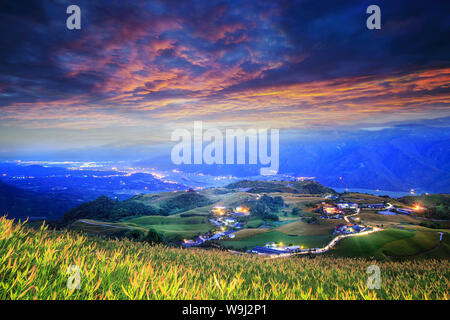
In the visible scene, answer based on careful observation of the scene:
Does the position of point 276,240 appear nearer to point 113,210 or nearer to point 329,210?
point 329,210

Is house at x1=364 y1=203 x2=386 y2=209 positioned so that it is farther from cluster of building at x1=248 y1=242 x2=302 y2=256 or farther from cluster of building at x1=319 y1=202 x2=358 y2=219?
cluster of building at x1=248 y1=242 x2=302 y2=256

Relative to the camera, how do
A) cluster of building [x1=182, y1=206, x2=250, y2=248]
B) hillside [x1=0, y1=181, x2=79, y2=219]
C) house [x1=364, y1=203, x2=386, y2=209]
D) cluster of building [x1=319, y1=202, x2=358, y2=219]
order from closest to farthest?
cluster of building [x1=182, y1=206, x2=250, y2=248], cluster of building [x1=319, y1=202, x2=358, y2=219], house [x1=364, y1=203, x2=386, y2=209], hillside [x1=0, y1=181, x2=79, y2=219]

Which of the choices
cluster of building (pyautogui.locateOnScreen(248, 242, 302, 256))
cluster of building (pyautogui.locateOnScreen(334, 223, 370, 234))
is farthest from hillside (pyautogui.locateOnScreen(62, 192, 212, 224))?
cluster of building (pyautogui.locateOnScreen(334, 223, 370, 234))

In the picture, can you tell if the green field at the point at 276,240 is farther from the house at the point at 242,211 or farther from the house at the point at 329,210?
the house at the point at 242,211

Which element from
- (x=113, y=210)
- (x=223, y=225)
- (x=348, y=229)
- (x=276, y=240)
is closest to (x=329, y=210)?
(x=348, y=229)

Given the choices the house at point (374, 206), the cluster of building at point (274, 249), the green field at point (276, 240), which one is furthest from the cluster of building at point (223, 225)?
the house at point (374, 206)

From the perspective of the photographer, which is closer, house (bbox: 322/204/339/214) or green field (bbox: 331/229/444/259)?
green field (bbox: 331/229/444/259)

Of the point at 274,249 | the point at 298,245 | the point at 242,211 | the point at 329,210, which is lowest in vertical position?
the point at 242,211

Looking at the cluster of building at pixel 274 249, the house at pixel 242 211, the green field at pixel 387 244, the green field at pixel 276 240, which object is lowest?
the house at pixel 242 211

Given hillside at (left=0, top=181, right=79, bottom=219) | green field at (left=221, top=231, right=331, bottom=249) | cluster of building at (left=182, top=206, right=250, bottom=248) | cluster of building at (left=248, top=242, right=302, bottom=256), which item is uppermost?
cluster of building at (left=248, top=242, right=302, bottom=256)

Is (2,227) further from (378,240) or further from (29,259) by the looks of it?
(378,240)

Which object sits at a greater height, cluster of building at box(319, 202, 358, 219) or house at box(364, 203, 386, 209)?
cluster of building at box(319, 202, 358, 219)
